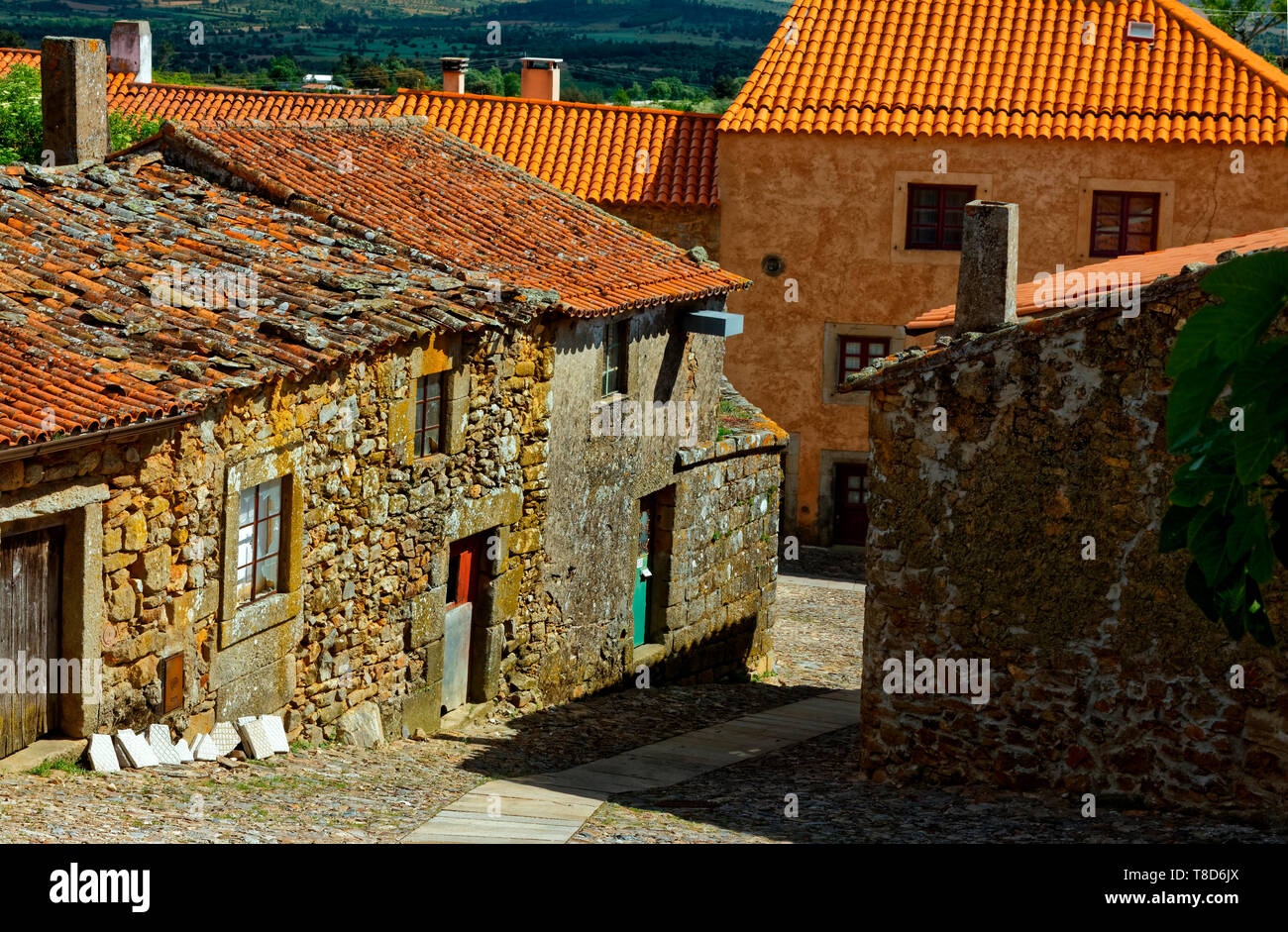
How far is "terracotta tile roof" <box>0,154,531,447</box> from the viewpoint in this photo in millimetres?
11047

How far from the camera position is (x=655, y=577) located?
1930 cm

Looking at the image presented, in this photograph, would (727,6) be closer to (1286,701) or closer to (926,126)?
(926,126)

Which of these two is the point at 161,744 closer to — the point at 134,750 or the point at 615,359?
the point at 134,750

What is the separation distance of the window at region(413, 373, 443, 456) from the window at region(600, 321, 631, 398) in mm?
2929

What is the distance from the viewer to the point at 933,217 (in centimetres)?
2644

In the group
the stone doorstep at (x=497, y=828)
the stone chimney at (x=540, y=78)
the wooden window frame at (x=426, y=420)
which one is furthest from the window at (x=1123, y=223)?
the stone doorstep at (x=497, y=828)

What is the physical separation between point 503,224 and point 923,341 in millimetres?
9904

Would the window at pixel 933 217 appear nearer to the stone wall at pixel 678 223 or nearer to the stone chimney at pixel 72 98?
the stone wall at pixel 678 223

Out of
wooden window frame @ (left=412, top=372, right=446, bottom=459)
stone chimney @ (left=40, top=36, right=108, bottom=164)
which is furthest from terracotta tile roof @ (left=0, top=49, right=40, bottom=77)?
wooden window frame @ (left=412, top=372, right=446, bottom=459)

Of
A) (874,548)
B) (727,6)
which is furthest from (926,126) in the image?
(727,6)
